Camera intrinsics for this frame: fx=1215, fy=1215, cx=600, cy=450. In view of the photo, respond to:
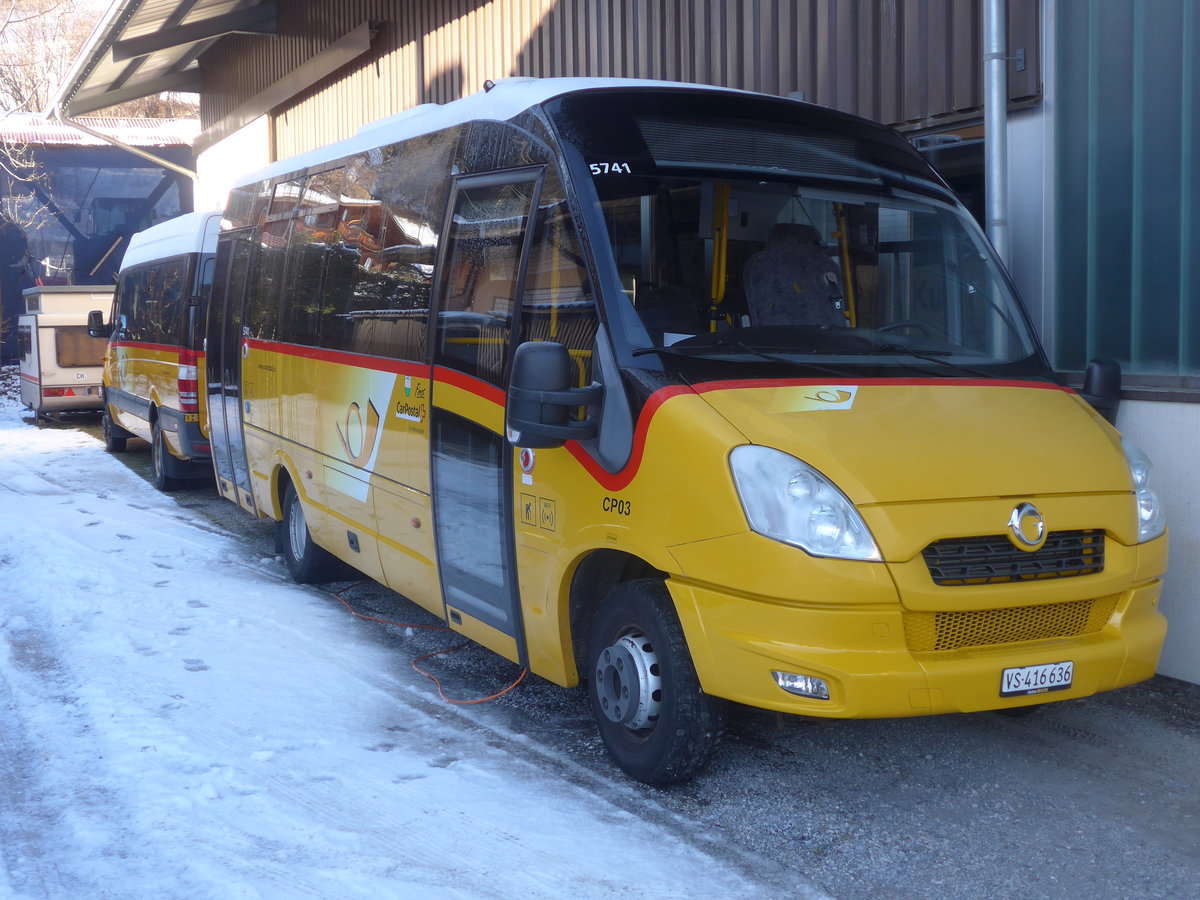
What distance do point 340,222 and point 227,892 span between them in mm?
4555

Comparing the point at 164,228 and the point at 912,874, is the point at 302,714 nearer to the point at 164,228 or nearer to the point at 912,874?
the point at 912,874

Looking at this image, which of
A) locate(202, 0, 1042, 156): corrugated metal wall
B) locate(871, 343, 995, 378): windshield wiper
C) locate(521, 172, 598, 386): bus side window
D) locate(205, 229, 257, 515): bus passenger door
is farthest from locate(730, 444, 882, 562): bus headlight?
locate(205, 229, 257, 515): bus passenger door

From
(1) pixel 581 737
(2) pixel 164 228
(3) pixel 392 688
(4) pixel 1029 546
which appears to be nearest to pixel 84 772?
(3) pixel 392 688

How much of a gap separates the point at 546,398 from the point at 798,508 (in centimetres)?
103

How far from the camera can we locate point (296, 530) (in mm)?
8328

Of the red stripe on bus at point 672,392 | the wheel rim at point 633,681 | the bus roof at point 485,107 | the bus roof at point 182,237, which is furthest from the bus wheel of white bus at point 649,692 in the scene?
the bus roof at point 182,237

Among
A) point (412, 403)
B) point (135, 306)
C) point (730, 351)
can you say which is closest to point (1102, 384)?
point (730, 351)

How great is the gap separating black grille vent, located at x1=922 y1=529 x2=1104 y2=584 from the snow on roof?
1161 inches

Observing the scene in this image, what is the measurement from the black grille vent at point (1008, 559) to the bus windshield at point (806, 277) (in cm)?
89

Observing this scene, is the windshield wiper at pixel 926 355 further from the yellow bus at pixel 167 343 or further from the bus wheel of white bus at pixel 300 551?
the yellow bus at pixel 167 343

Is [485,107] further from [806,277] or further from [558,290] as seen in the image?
[806,277]

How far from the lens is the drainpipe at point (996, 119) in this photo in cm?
680

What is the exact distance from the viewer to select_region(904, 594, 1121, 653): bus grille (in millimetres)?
4016

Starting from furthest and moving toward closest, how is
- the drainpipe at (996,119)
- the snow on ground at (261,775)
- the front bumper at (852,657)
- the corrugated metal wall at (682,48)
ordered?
the corrugated metal wall at (682,48), the drainpipe at (996,119), the front bumper at (852,657), the snow on ground at (261,775)
